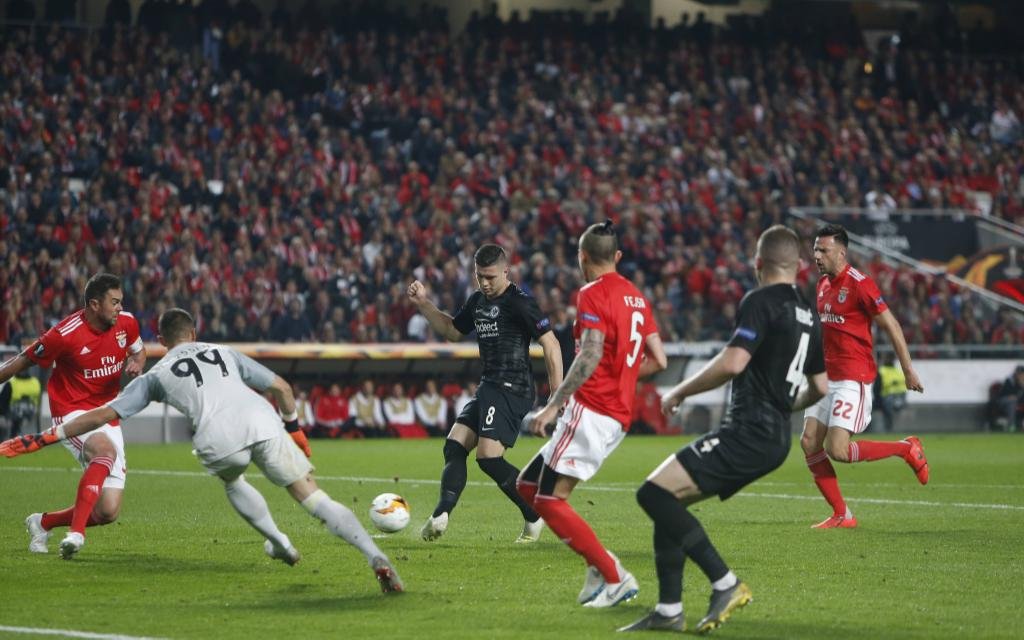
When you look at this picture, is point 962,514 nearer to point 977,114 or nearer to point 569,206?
point 569,206

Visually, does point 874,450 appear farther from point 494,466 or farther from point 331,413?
point 331,413

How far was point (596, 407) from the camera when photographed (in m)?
8.48

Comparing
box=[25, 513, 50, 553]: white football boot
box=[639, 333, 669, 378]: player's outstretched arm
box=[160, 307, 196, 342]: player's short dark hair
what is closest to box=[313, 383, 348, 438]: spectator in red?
box=[25, 513, 50, 553]: white football boot

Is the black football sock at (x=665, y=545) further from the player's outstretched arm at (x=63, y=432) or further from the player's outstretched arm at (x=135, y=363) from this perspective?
the player's outstretched arm at (x=135, y=363)

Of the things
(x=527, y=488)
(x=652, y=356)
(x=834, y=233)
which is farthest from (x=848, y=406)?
(x=527, y=488)

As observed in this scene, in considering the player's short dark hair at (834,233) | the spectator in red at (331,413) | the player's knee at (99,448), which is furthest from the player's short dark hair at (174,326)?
the spectator in red at (331,413)

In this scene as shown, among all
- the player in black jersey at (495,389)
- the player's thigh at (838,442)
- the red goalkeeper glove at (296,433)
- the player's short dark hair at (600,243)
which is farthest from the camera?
the player's thigh at (838,442)

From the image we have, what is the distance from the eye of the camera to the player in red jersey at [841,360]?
1287cm

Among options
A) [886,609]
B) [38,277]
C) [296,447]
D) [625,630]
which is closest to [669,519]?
[625,630]

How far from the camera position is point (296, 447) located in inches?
357

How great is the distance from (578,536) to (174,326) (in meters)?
2.83

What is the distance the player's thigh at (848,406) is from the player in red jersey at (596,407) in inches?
192

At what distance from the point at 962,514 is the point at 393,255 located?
1817 cm

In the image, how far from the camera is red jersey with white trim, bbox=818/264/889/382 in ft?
42.9
